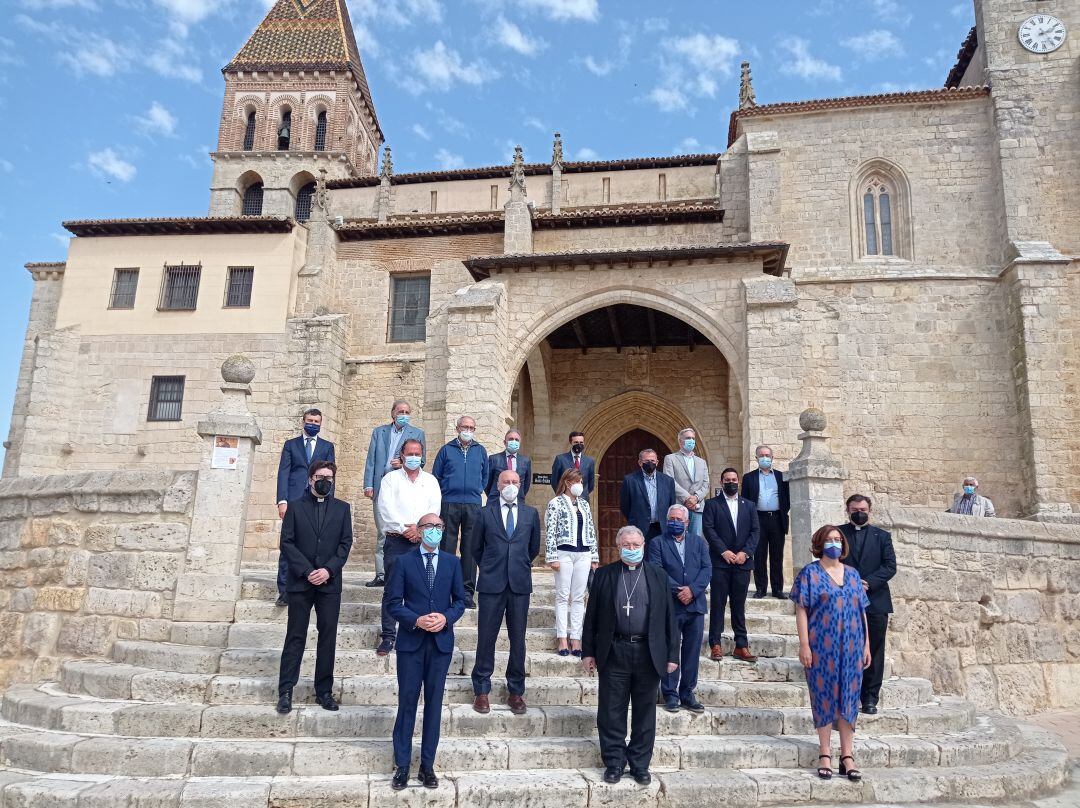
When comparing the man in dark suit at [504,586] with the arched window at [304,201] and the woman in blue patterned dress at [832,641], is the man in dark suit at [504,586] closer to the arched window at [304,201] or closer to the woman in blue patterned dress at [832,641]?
the woman in blue patterned dress at [832,641]

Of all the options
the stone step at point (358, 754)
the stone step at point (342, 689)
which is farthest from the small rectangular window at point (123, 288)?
the stone step at point (358, 754)

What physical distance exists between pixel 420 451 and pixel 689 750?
2.93m

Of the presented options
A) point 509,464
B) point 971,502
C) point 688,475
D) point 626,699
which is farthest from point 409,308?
point 626,699

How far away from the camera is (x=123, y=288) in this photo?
58.2 feet

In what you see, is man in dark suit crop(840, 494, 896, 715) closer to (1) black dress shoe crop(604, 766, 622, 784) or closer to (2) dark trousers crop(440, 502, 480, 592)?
(1) black dress shoe crop(604, 766, 622, 784)

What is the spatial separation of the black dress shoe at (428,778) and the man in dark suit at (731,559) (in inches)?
112

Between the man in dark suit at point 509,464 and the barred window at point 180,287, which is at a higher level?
the barred window at point 180,287

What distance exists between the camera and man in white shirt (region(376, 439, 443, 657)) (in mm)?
5691

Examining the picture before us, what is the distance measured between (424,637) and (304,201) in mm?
31588

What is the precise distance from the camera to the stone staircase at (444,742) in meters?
4.27

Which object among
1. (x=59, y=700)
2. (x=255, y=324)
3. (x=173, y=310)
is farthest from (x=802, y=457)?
(x=173, y=310)

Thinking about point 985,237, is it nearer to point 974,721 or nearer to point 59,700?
point 974,721

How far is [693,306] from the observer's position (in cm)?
1318

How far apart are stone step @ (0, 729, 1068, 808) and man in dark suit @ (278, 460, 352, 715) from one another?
2.47ft
